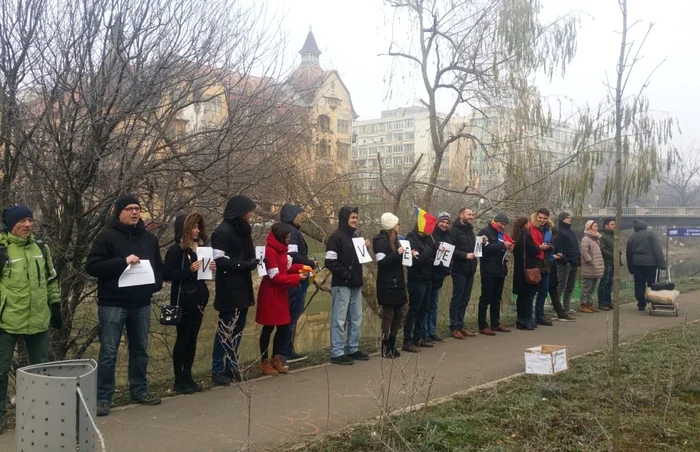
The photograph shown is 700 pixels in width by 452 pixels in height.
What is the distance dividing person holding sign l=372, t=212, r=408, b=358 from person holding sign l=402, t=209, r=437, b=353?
17.2 inches

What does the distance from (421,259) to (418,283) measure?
0.36 m

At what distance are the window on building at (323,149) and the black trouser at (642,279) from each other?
275 inches

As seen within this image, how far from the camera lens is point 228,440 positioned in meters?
4.92

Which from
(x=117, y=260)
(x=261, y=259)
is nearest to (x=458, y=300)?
(x=261, y=259)

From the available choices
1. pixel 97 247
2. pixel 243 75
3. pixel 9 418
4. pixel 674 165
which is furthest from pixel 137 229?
pixel 674 165

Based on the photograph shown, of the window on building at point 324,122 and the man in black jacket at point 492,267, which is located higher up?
the window on building at point 324,122

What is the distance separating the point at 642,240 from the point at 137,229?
10.2m

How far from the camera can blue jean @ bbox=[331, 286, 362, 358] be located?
779 cm

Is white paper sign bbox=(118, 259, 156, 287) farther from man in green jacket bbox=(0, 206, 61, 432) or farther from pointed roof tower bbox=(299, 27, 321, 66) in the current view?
pointed roof tower bbox=(299, 27, 321, 66)

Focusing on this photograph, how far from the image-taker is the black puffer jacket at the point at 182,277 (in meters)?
6.35

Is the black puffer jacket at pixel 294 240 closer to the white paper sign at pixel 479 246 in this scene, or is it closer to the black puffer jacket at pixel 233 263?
the black puffer jacket at pixel 233 263

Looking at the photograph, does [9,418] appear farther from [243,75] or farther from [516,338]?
[516,338]

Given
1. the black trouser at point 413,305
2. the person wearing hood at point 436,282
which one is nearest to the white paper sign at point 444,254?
the person wearing hood at point 436,282

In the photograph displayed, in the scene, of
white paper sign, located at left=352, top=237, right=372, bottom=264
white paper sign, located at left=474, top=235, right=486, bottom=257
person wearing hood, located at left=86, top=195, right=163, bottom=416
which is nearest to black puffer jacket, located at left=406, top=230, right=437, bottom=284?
white paper sign, located at left=352, top=237, right=372, bottom=264
